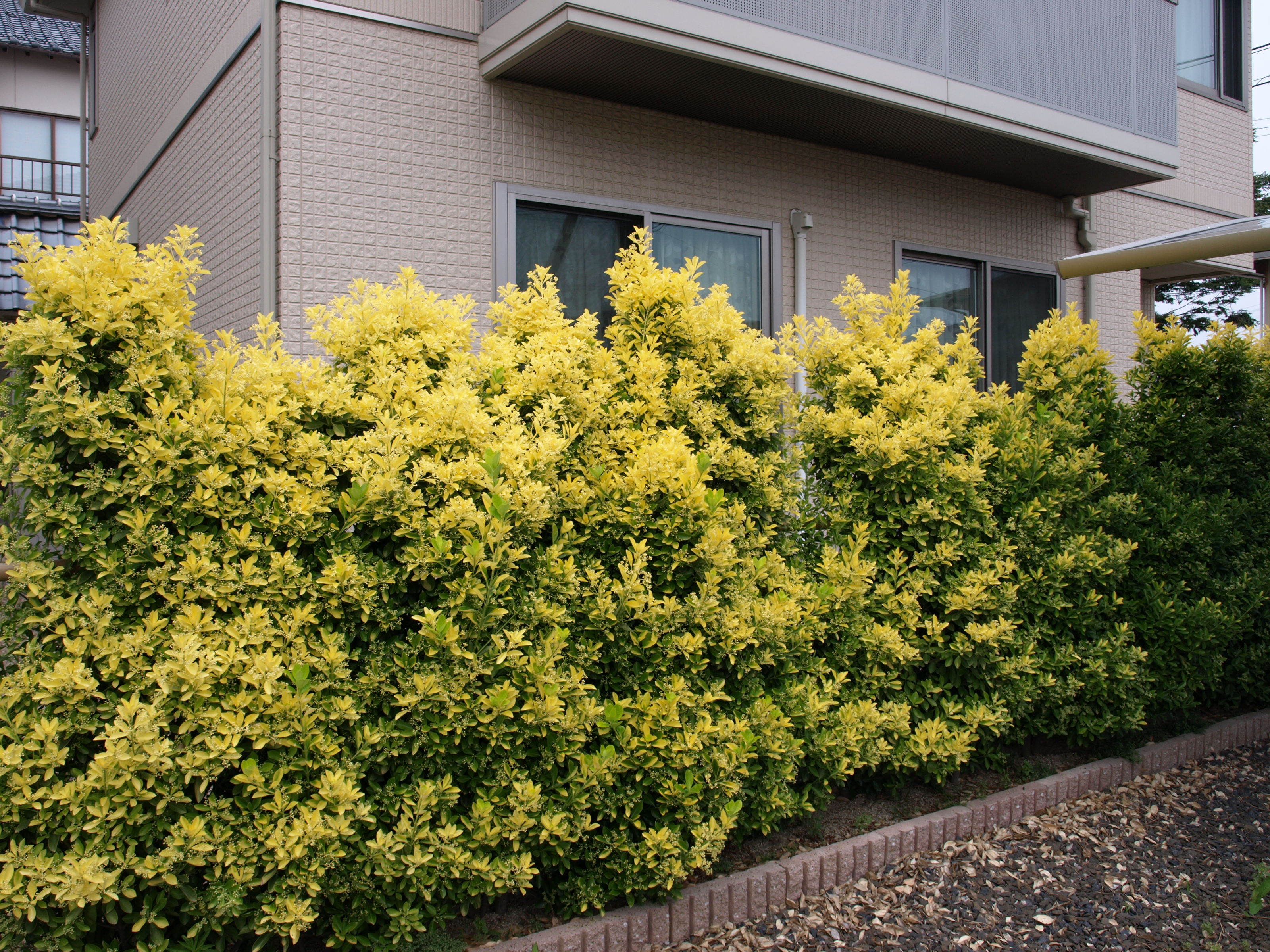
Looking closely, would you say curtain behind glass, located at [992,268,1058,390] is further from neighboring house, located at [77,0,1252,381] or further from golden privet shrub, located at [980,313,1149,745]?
golden privet shrub, located at [980,313,1149,745]

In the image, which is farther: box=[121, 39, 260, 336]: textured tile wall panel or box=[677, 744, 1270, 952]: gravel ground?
box=[121, 39, 260, 336]: textured tile wall panel

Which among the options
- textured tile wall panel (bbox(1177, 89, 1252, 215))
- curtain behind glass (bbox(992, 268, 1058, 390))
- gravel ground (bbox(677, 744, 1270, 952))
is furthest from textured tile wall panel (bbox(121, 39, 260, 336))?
textured tile wall panel (bbox(1177, 89, 1252, 215))

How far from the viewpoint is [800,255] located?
696cm

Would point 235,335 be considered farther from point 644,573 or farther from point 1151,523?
point 1151,523

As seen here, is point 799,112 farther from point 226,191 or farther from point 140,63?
point 140,63

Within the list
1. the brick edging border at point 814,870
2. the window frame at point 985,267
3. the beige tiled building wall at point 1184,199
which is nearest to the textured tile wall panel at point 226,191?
the brick edging border at point 814,870

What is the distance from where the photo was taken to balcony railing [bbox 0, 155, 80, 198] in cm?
1983

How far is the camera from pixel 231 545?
249 centimetres

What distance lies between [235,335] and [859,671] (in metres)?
4.60

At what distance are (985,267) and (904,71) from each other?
2.75 m

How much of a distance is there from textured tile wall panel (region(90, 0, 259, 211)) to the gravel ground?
5.86 meters

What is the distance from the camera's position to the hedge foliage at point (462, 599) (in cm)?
233

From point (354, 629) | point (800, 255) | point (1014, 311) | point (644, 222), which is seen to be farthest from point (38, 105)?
point (354, 629)

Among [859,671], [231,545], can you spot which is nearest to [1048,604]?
[859,671]
